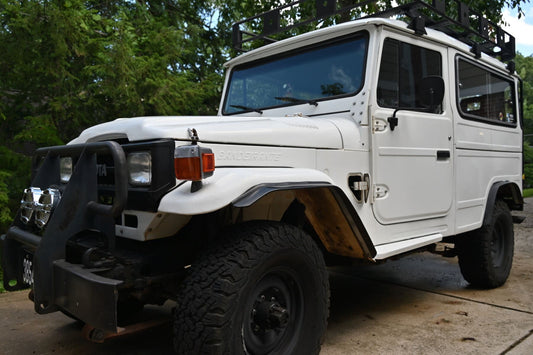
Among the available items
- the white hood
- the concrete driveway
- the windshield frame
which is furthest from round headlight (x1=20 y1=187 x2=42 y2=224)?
the windshield frame

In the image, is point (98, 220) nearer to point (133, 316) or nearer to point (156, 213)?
point (156, 213)

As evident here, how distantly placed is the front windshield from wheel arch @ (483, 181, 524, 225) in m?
2.10

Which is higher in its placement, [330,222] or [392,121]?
[392,121]

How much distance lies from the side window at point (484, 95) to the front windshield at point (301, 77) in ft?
4.28

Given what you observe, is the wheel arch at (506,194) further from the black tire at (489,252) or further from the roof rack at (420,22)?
the roof rack at (420,22)

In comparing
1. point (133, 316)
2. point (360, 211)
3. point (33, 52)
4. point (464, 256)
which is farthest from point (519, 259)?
point (33, 52)

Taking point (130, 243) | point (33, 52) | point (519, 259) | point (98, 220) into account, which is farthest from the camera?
point (519, 259)

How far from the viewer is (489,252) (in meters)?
4.21

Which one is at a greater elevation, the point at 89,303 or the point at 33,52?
the point at 33,52

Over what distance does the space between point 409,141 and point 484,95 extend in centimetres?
161

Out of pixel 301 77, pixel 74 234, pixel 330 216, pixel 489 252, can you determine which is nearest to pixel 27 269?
pixel 74 234

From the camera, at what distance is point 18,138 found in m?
5.65

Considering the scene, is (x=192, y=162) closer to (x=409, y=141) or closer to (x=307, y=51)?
(x=307, y=51)

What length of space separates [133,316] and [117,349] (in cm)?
35
